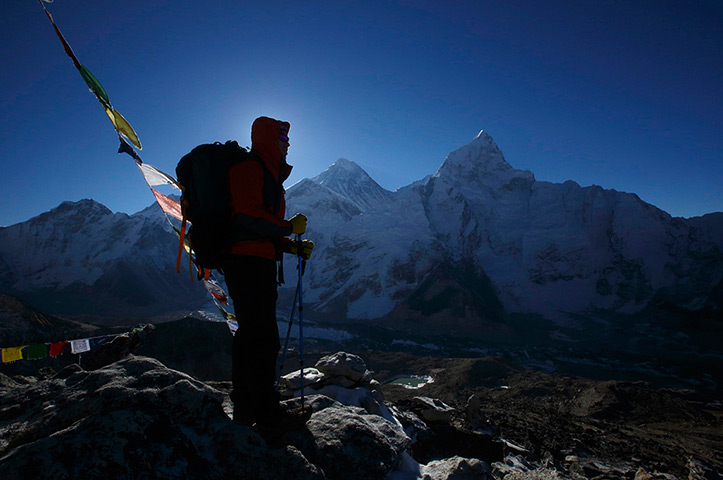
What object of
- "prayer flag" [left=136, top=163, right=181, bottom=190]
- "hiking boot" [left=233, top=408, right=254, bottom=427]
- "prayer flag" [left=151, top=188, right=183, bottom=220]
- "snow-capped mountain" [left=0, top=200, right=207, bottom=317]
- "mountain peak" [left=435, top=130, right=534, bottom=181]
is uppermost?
"mountain peak" [left=435, top=130, right=534, bottom=181]

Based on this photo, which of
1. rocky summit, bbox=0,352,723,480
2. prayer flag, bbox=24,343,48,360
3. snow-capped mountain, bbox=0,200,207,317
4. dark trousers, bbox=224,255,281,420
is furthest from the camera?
snow-capped mountain, bbox=0,200,207,317

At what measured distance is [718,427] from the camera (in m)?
16.4

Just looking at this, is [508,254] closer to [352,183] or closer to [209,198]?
[352,183]

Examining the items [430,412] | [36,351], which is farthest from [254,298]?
A: [36,351]

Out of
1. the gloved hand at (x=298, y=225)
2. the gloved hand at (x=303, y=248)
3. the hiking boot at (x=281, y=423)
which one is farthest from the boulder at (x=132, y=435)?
the gloved hand at (x=298, y=225)

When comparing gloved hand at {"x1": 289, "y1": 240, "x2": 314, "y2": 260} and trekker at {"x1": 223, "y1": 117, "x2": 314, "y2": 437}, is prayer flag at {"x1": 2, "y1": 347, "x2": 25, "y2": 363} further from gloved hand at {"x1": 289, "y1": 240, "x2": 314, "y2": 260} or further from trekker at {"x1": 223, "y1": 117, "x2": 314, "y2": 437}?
gloved hand at {"x1": 289, "y1": 240, "x2": 314, "y2": 260}

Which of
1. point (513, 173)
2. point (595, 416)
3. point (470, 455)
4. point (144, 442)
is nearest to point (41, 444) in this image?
point (144, 442)

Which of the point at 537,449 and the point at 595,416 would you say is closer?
the point at 537,449

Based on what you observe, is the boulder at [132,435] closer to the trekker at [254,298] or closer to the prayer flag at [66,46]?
the trekker at [254,298]

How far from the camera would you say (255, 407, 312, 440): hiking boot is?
8.77ft

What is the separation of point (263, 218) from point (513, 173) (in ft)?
378

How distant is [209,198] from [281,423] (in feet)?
6.11

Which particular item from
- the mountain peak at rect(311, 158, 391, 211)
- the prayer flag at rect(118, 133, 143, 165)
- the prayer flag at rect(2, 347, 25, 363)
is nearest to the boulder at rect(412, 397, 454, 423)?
the prayer flag at rect(118, 133, 143, 165)

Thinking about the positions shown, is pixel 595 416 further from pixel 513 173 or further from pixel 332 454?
pixel 513 173
